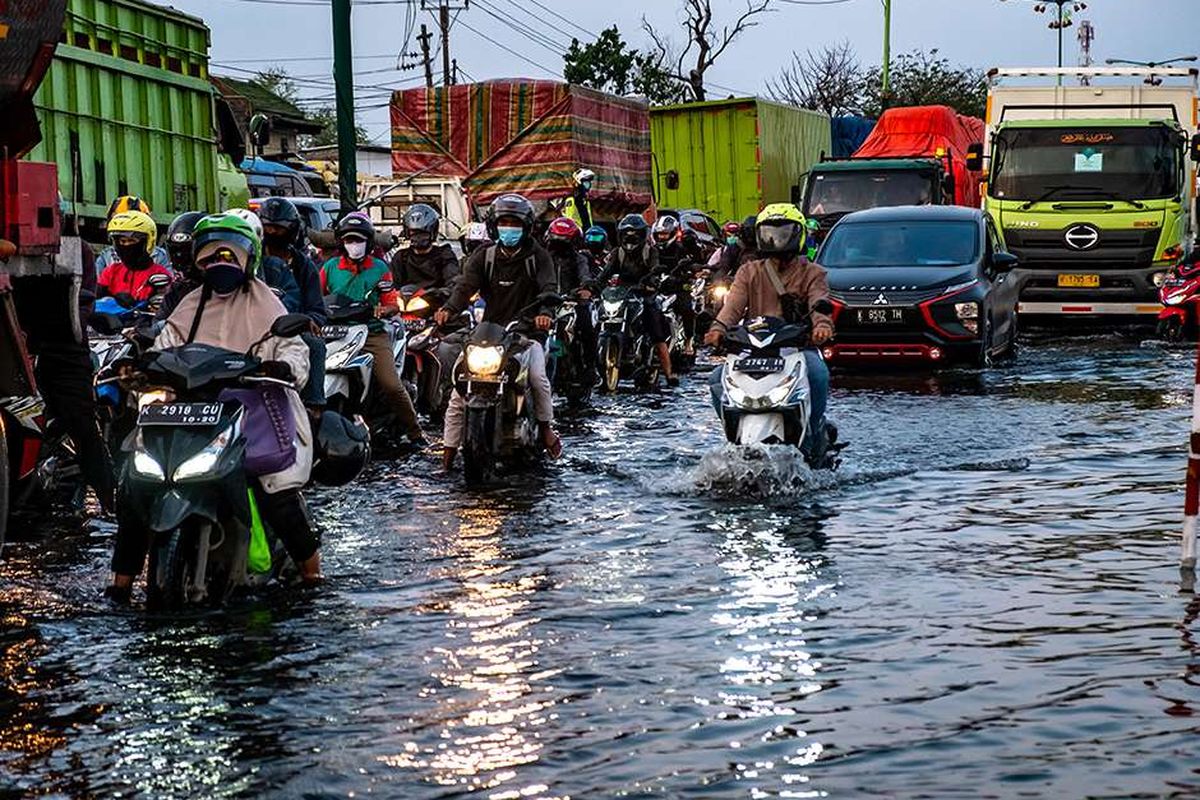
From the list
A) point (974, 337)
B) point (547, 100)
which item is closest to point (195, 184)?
point (974, 337)

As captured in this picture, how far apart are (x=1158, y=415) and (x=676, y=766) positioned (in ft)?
36.5

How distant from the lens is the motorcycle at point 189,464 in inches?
314

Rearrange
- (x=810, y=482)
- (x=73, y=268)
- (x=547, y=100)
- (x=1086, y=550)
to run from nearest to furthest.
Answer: (x=1086, y=550), (x=73, y=268), (x=810, y=482), (x=547, y=100)

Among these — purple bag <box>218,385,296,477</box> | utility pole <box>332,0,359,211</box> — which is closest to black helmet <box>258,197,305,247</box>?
purple bag <box>218,385,296,477</box>

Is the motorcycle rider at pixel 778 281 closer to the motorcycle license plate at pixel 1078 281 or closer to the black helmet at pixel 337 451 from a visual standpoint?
the black helmet at pixel 337 451

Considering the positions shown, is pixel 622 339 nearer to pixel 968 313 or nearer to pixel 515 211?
pixel 968 313

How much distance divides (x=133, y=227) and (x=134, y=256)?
0.64 ft

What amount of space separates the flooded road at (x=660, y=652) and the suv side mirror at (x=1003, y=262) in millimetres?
8472

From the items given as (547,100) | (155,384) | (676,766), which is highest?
(547,100)

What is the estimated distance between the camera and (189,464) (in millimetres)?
7973

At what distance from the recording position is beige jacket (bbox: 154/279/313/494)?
846 centimetres

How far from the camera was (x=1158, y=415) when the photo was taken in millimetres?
16172

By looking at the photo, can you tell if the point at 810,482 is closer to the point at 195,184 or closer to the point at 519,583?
the point at 519,583

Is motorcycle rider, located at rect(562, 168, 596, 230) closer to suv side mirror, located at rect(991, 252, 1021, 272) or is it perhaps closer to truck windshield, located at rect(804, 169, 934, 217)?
truck windshield, located at rect(804, 169, 934, 217)
